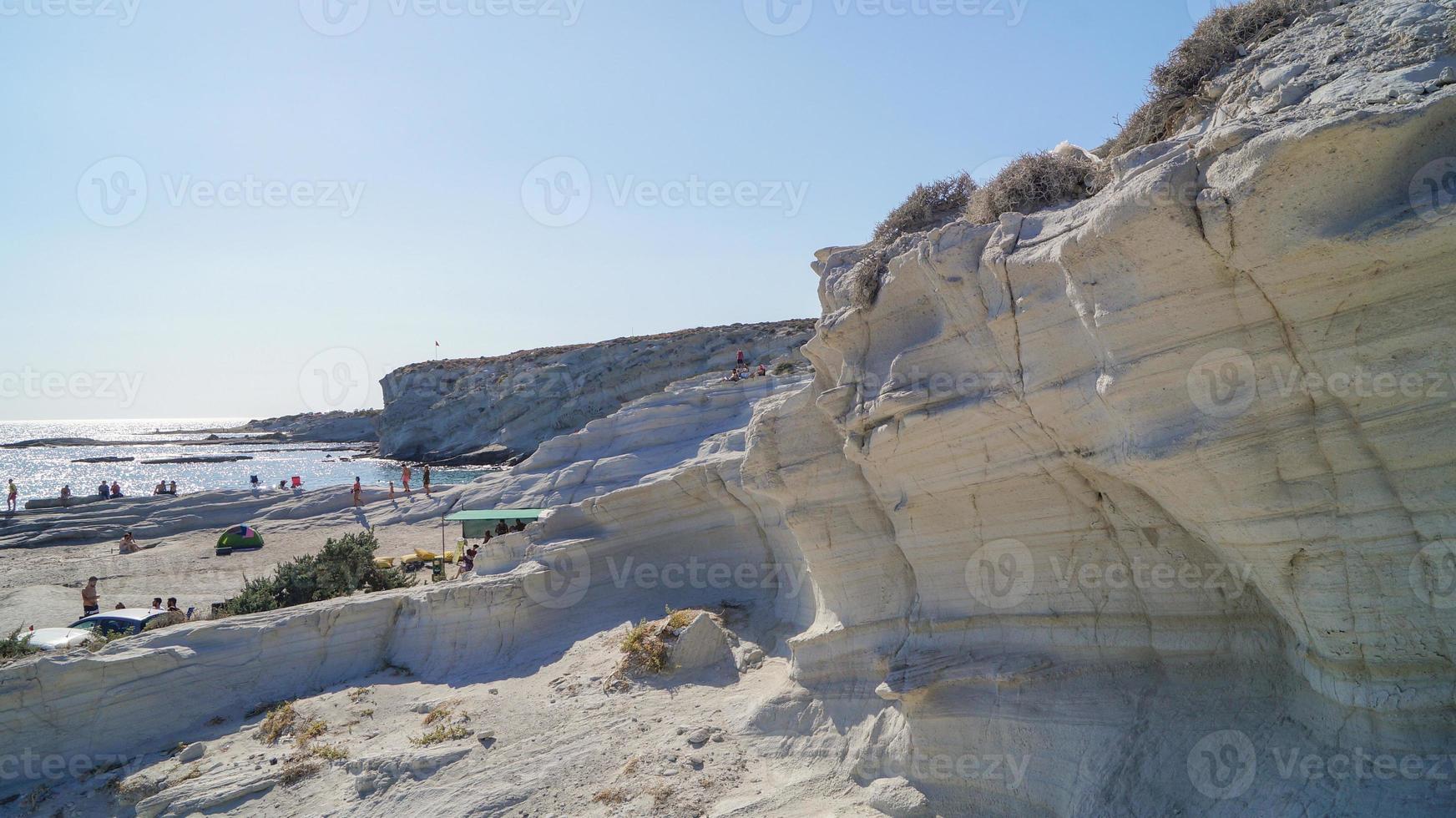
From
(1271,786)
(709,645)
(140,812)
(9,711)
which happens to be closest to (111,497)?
(9,711)

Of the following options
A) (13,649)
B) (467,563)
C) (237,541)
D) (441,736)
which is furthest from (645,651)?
(237,541)

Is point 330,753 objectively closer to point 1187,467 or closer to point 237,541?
point 1187,467

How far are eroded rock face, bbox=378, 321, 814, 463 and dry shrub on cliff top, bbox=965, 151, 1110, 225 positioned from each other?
33.3 m

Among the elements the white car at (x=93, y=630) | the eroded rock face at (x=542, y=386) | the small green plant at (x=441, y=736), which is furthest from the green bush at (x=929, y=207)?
the eroded rock face at (x=542, y=386)

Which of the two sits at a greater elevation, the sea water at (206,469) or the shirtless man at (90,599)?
the sea water at (206,469)

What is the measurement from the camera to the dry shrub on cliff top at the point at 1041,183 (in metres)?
7.73

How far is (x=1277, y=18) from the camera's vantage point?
665 centimetres

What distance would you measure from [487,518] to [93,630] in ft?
24.5

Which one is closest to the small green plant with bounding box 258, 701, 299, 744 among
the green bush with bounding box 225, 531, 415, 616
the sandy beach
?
the green bush with bounding box 225, 531, 415, 616

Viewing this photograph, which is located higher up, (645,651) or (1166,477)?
(1166,477)

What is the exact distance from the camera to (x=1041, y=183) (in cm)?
791

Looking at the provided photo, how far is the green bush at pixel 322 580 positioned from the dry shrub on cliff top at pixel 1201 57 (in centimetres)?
1511

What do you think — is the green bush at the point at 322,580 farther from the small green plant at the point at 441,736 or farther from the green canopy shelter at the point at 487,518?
the small green plant at the point at 441,736

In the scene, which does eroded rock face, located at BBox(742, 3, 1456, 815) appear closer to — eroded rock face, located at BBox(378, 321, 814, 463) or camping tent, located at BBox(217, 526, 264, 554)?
camping tent, located at BBox(217, 526, 264, 554)
